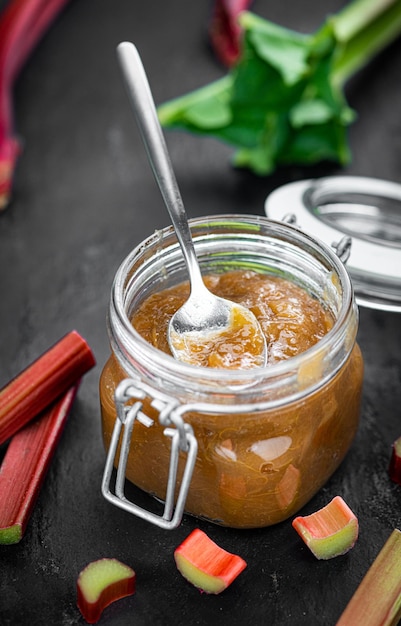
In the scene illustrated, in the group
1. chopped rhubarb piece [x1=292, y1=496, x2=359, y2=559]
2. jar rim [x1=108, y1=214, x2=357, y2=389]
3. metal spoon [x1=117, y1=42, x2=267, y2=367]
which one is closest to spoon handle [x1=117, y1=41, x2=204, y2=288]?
metal spoon [x1=117, y1=42, x2=267, y2=367]

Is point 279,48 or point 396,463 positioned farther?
point 279,48

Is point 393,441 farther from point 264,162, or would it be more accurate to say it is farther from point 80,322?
point 264,162

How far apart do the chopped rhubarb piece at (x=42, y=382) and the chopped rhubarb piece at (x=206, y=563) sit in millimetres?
509

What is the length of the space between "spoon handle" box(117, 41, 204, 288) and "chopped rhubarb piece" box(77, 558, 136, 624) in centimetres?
59

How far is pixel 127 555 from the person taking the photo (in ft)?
6.30

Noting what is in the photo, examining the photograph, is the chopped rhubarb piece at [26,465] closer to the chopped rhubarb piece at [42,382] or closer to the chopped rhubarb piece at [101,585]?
the chopped rhubarb piece at [42,382]

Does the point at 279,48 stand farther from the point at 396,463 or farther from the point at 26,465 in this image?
the point at 26,465

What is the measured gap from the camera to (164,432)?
1714mm

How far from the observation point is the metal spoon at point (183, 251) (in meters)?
1.83

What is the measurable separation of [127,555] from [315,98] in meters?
1.71

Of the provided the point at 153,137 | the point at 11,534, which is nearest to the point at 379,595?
the point at 11,534

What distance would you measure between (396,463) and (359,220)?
82cm

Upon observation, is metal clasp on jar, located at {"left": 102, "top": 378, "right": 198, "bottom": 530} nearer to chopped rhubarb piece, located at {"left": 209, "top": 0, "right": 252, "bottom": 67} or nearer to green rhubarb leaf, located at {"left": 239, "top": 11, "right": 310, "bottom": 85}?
green rhubarb leaf, located at {"left": 239, "top": 11, "right": 310, "bottom": 85}

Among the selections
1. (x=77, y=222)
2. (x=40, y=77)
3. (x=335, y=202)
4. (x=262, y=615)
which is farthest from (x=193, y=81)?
(x=262, y=615)
